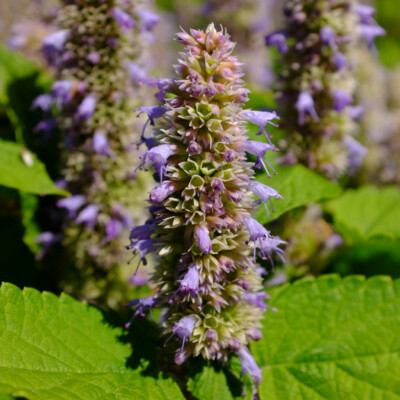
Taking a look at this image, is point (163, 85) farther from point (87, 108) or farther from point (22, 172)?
point (22, 172)

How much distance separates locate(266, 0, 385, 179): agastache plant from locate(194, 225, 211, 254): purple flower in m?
1.43

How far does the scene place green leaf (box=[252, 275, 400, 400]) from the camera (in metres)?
1.76

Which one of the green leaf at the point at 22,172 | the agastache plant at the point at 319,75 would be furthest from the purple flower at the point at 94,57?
the agastache plant at the point at 319,75

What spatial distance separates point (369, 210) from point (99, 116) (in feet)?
6.46

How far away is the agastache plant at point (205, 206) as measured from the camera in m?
1.50

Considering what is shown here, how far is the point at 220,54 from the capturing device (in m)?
1.50

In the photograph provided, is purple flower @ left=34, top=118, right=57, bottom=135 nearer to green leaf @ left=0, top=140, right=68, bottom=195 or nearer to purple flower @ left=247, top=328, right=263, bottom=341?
green leaf @ left=0, top=140, right=68, bottom=195

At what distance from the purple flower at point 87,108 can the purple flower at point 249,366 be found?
1.46 metres

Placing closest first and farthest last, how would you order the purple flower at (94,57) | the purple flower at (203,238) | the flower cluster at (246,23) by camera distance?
the purple flower at (203,238) → the purple flower at (94,57) → the flower cluster at (246,23)

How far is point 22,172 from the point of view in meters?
2.55

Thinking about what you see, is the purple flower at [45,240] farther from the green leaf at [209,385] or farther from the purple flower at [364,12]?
the purple flower at [364,12]

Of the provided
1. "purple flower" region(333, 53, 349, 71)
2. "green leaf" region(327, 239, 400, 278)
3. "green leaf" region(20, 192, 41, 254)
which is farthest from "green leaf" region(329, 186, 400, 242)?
"green leaf" region(20, 192, 41, 254)

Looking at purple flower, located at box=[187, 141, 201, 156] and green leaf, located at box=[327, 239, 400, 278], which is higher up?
purple flower, located at box=[187, 141, 201, 156]

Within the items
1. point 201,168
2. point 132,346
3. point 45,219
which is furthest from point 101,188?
point 201,168
